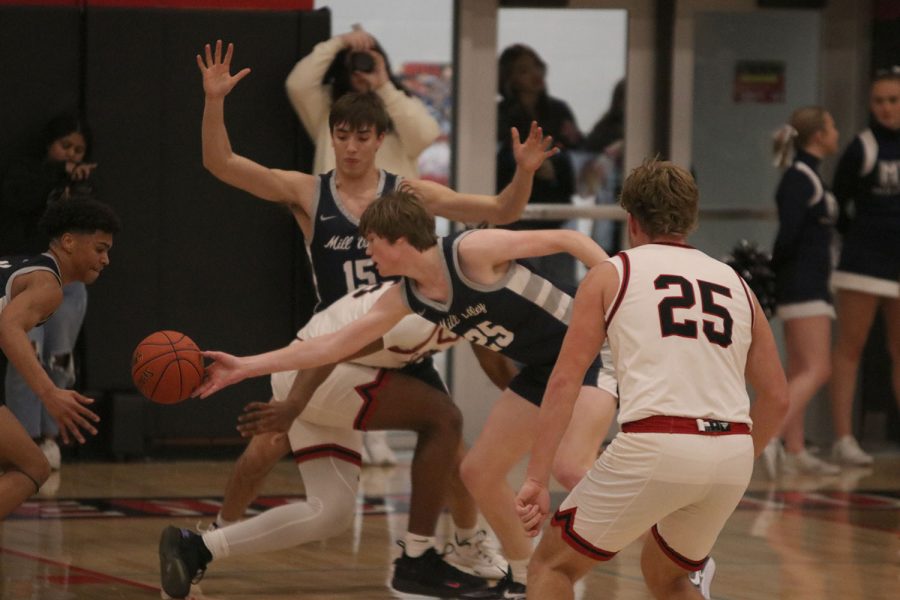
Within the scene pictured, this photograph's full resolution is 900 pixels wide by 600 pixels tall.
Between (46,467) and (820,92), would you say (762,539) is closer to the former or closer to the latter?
(46,467)

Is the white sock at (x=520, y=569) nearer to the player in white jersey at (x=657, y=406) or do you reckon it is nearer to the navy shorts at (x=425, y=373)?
the navy shorts at (x=425, y=373)

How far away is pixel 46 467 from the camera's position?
228 inches

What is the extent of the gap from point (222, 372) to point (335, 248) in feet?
4.51

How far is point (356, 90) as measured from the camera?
8992 millimetres

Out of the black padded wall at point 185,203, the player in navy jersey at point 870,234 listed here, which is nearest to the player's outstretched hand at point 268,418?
the black padded wall at point 185,203

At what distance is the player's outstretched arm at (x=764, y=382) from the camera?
4.38 m

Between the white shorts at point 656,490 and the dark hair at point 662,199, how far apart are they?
59cm

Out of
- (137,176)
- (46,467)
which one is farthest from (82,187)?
(46,467)

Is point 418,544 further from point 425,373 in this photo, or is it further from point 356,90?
point 356,90

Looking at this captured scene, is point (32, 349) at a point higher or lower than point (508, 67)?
lower

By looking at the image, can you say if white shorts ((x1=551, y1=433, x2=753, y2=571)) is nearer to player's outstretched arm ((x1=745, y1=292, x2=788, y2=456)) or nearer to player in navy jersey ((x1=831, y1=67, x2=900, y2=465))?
player's outstretched arm ((x1=745, y1=292, x2=788, y2=456))

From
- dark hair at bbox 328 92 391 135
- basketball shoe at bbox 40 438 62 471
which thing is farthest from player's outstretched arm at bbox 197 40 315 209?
basketball shoe at bbox 40 438 62 471

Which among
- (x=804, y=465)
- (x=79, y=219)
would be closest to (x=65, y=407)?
(x=79, y=219)

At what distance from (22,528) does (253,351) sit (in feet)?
8.66
